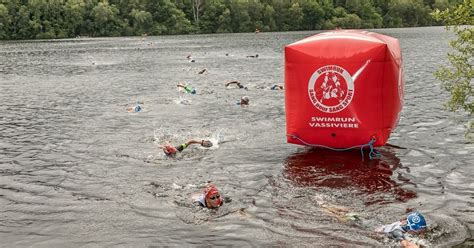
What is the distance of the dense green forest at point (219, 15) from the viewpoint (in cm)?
12975

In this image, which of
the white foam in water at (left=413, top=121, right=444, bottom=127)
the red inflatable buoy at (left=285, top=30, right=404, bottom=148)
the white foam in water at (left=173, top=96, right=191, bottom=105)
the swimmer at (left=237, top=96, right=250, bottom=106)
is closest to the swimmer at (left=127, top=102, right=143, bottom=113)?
the white foam in water at (left=173, top=96, right=191, bottom=105)

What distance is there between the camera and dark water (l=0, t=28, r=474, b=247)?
9891 mm

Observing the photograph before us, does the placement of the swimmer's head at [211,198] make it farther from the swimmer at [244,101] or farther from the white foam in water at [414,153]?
the swimmer at [244,101]

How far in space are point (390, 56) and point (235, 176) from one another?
5190 millimetres

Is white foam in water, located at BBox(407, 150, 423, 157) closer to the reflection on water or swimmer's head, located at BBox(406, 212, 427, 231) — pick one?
the reflection on water

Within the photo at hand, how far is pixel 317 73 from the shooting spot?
1291 cm

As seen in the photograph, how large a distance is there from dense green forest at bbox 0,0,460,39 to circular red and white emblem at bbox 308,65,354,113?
125213 mm

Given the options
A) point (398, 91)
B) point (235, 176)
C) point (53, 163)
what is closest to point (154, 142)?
point (53, 163)

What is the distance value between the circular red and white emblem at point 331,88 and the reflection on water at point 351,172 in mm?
1716

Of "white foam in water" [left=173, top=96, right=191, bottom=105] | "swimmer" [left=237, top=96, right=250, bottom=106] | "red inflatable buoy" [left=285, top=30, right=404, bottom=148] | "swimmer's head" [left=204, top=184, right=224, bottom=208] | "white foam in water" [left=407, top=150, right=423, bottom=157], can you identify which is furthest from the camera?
"white foam in water" [left=173, top=96, right=191, bottom=105]

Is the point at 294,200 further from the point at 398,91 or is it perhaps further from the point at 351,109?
the point at 398,91

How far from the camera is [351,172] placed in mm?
13156

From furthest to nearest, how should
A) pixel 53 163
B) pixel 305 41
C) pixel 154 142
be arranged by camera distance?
1. pixel 154 142
2. pixel 53 163
3. pixel 305 41

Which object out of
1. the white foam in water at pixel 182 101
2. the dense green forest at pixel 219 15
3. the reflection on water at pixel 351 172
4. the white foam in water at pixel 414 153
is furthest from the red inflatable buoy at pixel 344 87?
the dense green forest at pixel 219 15
